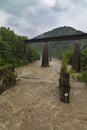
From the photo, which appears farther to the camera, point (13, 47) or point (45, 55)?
point (13, 47)

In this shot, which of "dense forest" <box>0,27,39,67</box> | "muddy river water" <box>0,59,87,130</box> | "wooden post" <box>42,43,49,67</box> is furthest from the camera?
"wooden post" <box>42,43,49,67</box>

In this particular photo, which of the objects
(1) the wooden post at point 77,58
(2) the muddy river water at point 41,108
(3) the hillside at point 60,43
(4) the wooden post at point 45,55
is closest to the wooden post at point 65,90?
(2) the muddy river water at point 41,108

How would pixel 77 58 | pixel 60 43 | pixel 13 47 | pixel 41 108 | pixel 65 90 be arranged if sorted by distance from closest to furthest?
1. pixel 41 108
2. pixel 65 90
3. pixel 77 58
4. pixel 13 47
5. pixel 60 43

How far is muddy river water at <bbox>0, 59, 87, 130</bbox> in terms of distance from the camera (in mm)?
23062

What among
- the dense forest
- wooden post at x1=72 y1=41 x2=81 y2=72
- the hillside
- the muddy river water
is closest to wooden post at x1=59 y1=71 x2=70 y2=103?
the muddy river water

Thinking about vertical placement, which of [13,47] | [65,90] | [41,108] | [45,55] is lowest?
[41,108]

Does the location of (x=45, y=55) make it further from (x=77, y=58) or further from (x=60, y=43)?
(x=60, y=43)

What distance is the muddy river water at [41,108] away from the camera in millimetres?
23062

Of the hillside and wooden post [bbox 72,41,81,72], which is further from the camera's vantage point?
the hillside

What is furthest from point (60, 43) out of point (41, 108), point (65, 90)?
point (41, 108)

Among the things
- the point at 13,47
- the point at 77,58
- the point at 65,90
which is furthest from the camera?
the point at 13,47

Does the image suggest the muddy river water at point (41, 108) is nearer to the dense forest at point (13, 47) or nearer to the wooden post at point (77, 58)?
the wooden post at point (77, 58)

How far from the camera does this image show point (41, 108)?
27.5 metres

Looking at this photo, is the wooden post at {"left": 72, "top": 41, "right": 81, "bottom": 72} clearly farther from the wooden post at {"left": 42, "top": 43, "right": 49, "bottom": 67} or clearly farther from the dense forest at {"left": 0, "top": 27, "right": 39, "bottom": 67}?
the dense forest at {"left": 0, "top": 27, "right": 39, "bottom": 67}
